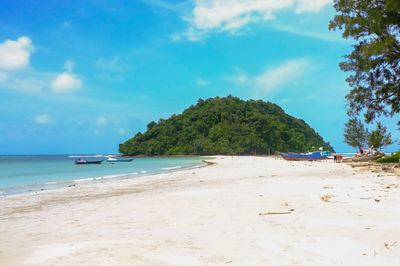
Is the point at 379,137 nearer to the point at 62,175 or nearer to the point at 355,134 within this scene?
the point at 355,134

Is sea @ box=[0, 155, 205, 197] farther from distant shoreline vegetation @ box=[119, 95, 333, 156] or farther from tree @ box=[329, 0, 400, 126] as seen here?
distant shoreline vegetation @ box=[119, 95, 333, 156]

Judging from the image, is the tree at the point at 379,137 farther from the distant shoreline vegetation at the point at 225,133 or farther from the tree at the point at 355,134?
the distant shoreline vegetation at the point at 225,133

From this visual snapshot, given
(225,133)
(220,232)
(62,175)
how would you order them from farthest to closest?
(225,133) < (62,175) < (220,232)

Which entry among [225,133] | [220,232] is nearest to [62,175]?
[220,232]

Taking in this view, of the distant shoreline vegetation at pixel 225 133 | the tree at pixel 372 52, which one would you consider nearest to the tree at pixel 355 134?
the tree at pixel 372 52

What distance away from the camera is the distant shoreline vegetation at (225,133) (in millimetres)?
99812

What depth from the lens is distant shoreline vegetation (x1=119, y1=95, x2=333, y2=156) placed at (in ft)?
327

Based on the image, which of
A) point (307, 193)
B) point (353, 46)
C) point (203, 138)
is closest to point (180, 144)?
point (203, 138)

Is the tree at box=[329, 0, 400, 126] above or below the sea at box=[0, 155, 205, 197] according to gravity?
above

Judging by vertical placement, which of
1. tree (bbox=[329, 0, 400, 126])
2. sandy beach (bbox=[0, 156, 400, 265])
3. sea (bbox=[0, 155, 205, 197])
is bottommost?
sea (bbox=[0, 155, 205, 197])

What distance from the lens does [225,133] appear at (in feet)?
333

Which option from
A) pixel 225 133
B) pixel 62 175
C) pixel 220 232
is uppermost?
pixel 225 133

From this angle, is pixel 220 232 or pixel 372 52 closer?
pixel 220 232

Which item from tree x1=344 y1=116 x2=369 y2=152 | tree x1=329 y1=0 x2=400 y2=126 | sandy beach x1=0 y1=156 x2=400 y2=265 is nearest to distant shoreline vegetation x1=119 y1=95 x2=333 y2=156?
tree x1=344 y1=116 x2=369 y2=152
